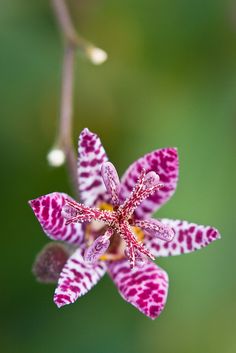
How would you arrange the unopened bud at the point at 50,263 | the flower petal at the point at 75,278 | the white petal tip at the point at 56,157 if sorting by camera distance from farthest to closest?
1. the white petal tip at the point at 56,157
2. the unopened bud at the point at 50,263
3. the flower petal at the point at 75,278

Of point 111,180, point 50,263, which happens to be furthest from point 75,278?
point 111,180

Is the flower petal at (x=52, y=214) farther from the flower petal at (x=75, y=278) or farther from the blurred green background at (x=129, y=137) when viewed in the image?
the blurred green background at (x=129, y=137)

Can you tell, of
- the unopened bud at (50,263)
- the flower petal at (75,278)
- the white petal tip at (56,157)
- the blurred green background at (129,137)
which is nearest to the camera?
the flower petal at (75,278)

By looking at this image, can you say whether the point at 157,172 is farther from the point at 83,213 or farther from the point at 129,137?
the point at 129,137

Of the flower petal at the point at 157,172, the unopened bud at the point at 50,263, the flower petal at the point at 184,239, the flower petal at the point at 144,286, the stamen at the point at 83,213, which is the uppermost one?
the flower petal at the point at 157,172

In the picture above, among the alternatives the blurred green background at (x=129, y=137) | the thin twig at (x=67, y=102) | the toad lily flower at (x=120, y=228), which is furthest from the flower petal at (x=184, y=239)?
the blurred green background at (x=129, y=137)

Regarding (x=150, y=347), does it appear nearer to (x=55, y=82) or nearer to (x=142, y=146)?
(x=142, y=146)

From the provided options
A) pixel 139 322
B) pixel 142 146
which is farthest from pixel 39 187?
pixel 139 322

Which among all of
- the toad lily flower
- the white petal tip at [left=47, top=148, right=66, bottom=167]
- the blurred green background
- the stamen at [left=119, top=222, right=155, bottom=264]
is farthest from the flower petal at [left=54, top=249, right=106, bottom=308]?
the blurred green background
